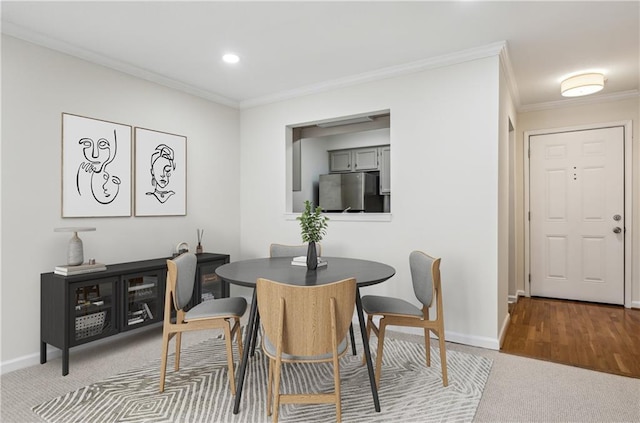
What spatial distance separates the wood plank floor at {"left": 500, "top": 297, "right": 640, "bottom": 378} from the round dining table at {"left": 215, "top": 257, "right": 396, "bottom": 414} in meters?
1.51

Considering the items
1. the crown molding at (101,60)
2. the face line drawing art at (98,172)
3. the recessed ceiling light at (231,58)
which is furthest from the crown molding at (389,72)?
the face line drawing art at (98,172)

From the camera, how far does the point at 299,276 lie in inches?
92.0

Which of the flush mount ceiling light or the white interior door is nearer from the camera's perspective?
the flush mount ceiling light

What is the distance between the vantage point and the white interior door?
444 cm

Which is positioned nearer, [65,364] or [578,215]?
[65,364]

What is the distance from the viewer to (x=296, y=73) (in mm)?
3664

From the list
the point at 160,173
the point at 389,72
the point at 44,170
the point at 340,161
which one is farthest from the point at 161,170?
the point at 340,161

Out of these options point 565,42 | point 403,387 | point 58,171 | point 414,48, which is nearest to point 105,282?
point 58,171

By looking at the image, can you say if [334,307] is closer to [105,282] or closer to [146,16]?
[105,282]

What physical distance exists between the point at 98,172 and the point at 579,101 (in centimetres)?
535

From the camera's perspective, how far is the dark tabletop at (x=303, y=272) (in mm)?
2178

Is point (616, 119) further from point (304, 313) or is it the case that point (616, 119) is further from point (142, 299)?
point (142, 299)

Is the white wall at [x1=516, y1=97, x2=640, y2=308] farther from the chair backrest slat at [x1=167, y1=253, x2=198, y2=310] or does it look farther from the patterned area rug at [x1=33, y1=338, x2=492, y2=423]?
the chair backrest slat at [x1=167, y1=253, x2=198, y2=310]

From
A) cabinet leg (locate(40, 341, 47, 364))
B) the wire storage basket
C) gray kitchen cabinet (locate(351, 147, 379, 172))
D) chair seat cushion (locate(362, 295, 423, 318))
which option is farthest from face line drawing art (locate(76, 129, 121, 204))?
gray kitchen cabinet (locate(351, 147, 379, 172))
